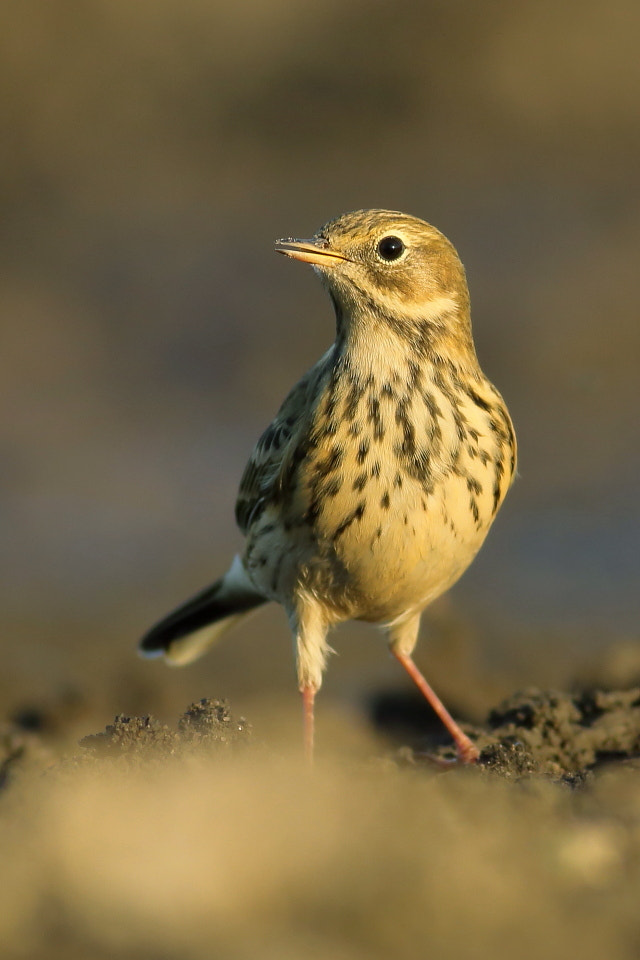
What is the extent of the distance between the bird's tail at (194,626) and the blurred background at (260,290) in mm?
520

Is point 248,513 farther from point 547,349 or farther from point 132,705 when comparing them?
point 547,349

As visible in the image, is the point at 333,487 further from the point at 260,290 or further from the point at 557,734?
the point at 260,290

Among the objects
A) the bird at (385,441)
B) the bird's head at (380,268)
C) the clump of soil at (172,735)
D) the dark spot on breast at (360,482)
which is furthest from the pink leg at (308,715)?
the bird's head at (380,268)

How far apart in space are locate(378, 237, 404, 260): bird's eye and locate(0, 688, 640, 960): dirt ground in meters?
2.38

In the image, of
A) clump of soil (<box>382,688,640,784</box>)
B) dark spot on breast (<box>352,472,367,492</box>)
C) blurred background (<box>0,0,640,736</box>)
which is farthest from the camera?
blurred background (<box>0,0,640,736</box>)

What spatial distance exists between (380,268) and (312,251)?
32 cm

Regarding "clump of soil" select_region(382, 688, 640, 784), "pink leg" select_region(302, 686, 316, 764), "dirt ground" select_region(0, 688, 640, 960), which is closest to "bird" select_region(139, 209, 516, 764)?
"pink leg" select_region(302, 686, 316, 764)

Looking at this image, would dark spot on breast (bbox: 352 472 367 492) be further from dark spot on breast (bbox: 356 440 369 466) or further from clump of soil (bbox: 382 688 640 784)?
clump of soil (bbox: 382 688 640 784)

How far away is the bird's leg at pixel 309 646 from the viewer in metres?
6.66

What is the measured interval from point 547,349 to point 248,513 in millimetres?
9216

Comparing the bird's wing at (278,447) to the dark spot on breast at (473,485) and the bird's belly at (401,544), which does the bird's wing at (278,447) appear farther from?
the dark spot on breast at (473,485)

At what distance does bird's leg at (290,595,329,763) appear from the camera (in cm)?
666

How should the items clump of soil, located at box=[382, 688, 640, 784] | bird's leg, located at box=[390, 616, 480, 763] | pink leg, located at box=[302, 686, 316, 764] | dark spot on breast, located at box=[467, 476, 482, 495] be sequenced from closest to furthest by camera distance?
1. dark spot on breast, located at box=[467, 476, 482, 495]
2. clump of soil, located at box=[382, 688, 640, 784]
3. pink leg, located at box=[302, 686, 316, 764]
4. bird's leg, located at box=[390, 616, 480, 763]

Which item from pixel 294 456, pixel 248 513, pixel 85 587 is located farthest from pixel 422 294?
pixel 85 587
